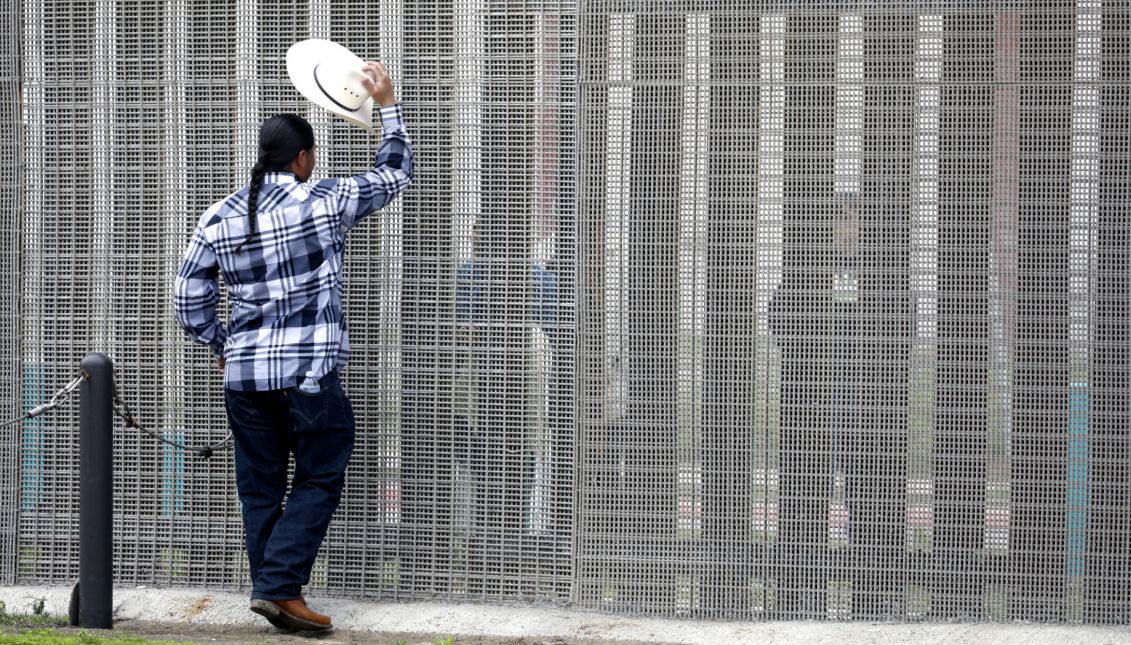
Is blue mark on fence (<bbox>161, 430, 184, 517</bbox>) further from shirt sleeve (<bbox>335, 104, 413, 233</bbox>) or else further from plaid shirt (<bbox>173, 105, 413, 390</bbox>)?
shirt sleeve (<bbox>335, 104, 413, 233</bbox>)

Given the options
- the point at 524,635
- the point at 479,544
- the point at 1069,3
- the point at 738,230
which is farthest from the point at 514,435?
the point at 1069,3

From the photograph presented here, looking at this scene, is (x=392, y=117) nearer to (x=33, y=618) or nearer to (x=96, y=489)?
(x=96, y=489)

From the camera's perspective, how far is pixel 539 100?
18.7ft

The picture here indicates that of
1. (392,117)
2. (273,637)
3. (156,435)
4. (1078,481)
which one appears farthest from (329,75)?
(1078,481)

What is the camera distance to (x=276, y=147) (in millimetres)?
5121

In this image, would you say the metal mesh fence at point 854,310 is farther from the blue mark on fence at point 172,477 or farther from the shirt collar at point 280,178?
the blue mark on fence at point 172,477

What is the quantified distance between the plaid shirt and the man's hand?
0.04 meters

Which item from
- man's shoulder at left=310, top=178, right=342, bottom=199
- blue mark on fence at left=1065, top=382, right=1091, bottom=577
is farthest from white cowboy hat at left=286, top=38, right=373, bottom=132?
blue mark on fence at left=1065, top=382, right=1091, bottom=577

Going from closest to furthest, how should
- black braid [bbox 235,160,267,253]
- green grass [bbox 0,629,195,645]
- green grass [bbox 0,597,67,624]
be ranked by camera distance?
green grass [bbox 0,629,195,645]
black braid [bbox 235,160,267,253]
green grass [bbox 0,597,67,624]

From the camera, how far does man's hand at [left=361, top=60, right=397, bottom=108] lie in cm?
519

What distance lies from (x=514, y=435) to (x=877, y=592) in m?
1.68

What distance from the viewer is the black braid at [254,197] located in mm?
5055

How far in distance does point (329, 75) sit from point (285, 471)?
1602mm

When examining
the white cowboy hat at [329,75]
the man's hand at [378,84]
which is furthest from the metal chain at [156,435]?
the man's hand at [378,84]
